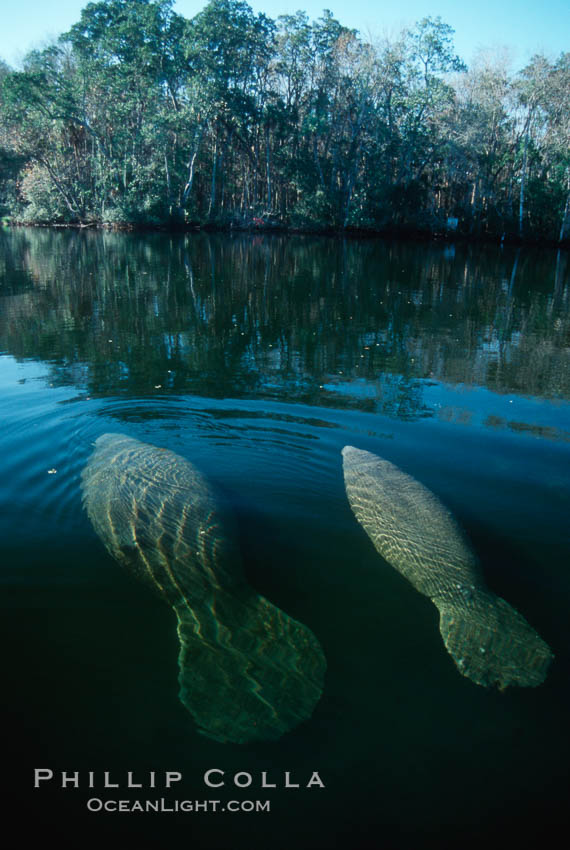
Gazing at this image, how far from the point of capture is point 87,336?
35.9ft

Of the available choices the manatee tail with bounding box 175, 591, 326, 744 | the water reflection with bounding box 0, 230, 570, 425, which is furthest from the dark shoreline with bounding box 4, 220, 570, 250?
the manatee tail with bounding box 175, 591, 326, 744

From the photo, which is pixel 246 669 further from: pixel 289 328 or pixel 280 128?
pixel 280 128

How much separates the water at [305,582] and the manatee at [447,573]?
100 mm

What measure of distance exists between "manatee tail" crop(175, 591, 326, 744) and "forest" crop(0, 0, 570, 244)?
140ft

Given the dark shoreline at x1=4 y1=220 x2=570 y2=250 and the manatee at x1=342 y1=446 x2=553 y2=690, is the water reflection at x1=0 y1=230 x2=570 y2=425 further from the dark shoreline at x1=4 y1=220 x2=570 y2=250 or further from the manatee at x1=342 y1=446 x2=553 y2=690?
the dark shoreline at x1=4 y1=220 x2=570 y2=250

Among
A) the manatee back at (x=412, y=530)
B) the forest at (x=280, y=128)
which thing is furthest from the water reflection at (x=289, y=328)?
the forest at (x=280, y=128)

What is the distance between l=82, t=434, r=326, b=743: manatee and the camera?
2.59 metres

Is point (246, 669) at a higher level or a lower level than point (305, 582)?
higher

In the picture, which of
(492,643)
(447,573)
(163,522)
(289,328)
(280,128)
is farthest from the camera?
(280,128)

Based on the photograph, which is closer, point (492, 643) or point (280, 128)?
point (492, 643)

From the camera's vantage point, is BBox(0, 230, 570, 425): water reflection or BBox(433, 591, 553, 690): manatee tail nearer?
BBox(433, 591, 553, 690): manatee tail

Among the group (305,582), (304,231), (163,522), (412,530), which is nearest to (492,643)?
(412,530)

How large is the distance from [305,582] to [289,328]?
890cm

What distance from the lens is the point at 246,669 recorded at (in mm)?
2744
